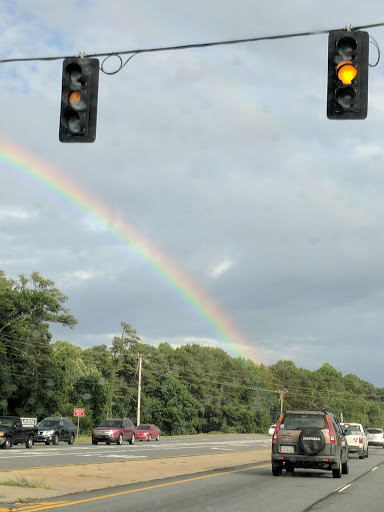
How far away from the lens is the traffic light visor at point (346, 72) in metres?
9.65

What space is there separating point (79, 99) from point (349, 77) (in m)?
3.89

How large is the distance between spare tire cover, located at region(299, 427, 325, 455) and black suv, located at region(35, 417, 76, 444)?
25.2m

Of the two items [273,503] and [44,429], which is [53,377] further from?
[273,503]

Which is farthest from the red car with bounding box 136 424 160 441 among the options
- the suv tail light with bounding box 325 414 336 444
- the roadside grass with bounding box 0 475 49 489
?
the roadside grass with bounding box 0 475 49 489

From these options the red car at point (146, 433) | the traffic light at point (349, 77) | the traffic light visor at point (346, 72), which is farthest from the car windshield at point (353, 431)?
the traffic light visor at point (346, 72)

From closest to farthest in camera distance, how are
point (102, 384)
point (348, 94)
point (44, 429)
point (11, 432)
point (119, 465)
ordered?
1. point (348, 94)
2. point (119, 465)
3. point (11, 432)
4. point (44, 429)
5. point (102, 384)

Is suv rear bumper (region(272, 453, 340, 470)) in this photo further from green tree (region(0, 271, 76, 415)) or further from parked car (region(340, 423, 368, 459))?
green tree (region(0, 271, 76, 415))

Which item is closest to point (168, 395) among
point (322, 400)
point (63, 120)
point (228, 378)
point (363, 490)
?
point (228, 378)

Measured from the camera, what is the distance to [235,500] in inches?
542

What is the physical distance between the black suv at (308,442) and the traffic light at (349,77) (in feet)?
38.5

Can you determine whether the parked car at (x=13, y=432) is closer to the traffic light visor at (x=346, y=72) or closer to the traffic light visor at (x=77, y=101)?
the traffic light visor at (x=77, y=101)

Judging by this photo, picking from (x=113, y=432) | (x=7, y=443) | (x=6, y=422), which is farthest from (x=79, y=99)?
(x=113, y=432)

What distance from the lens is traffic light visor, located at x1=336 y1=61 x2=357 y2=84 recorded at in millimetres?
9648

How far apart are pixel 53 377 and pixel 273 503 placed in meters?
57.7
